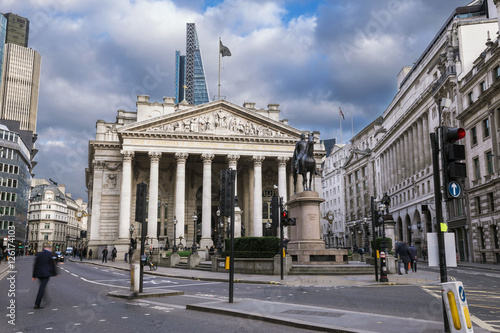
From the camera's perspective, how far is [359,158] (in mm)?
97875

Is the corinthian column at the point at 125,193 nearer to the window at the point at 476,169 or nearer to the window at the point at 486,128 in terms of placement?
the window at the point at 476,169

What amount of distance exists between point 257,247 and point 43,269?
1959 cm

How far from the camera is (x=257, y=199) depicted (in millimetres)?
56688

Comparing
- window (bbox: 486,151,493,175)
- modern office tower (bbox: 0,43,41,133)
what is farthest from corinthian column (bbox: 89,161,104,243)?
modern office tower (bbox: 0,43,41,133)

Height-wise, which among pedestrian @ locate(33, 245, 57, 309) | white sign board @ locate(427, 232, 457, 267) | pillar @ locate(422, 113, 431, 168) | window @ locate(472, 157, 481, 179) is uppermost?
pillar @ locate(422, 113, 431, 168)

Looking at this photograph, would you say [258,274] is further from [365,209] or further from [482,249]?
[365,209]

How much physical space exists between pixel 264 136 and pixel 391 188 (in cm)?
3371

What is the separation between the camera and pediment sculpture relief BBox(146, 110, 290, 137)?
186 feet

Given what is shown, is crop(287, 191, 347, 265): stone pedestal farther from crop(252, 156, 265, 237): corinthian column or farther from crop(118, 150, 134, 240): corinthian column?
crop(118, 150, 134, 240): corinthian column

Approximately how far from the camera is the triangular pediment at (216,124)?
55.6m

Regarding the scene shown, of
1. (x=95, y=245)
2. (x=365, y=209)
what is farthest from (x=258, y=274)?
(x=365, y=209)

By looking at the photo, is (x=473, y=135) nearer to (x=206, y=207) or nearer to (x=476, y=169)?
(x=476, y=169)

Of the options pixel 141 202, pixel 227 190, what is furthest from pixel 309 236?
pixel 227 190

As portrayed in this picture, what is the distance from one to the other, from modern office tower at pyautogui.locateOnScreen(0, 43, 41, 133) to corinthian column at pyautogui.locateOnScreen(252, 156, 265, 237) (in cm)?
14647
